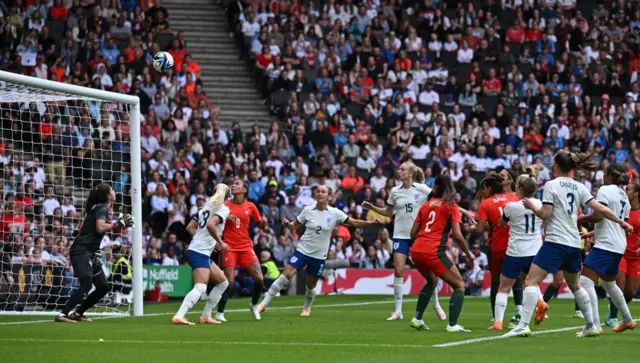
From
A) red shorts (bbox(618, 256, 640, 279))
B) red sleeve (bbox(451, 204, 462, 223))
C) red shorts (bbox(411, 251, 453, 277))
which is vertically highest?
red sleeve (bbox(451, 204, 462, 223))

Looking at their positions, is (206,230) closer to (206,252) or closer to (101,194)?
(206,252)

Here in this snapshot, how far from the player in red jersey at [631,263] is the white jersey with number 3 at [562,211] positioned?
3320 mm

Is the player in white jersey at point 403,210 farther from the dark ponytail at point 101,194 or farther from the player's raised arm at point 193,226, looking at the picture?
the dark ponytail at point 101,194

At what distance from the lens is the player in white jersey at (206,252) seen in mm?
16953

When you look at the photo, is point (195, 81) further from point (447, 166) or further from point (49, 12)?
point (447, 166)

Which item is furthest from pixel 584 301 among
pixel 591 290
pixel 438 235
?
pixel 438 235

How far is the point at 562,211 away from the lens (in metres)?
13.9

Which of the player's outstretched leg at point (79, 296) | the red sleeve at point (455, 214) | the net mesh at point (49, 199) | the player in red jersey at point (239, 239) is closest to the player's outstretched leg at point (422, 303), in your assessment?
the red sleeve at point (455, 214)

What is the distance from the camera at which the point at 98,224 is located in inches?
709

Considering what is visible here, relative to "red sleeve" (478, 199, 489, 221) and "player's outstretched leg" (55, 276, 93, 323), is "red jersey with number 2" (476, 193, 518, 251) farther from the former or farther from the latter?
"player's outstretched leg" (55, 276, 93, 323)

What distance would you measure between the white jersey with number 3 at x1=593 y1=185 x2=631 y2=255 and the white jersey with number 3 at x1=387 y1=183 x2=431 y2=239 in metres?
4.37

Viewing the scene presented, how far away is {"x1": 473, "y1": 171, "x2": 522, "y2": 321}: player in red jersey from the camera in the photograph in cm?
1725

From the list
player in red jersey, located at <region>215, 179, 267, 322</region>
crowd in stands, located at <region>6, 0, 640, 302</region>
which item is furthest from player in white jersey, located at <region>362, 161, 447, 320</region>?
crowd in stands, located at <region>6, 0, 640, 302</region>

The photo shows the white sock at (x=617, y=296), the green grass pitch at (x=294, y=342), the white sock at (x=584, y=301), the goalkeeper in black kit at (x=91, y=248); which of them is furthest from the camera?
the goalkeeper in black kit at (x=91, y=248)
